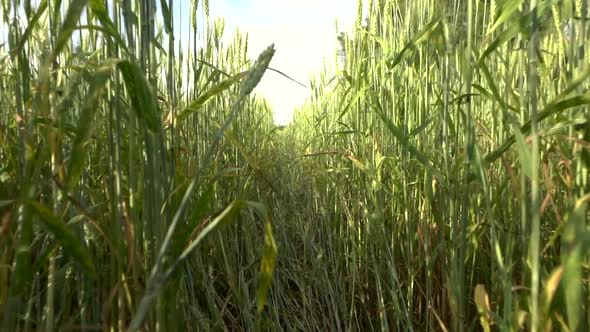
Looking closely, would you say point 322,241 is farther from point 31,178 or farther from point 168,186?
point 31,178

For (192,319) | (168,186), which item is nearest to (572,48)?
(168,186)

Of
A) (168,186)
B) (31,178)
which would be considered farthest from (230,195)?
(31,178)

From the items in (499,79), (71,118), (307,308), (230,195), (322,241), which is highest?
(499,79)

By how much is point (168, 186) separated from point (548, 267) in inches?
23.1

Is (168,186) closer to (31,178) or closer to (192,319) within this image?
(31,178)

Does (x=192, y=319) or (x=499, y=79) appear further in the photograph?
(x=499, y=79)

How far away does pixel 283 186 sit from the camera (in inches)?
60.7

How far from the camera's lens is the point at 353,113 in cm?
139

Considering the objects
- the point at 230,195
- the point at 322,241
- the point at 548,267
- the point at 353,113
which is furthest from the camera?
the point at 353,113

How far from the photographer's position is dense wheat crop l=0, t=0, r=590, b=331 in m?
0.44

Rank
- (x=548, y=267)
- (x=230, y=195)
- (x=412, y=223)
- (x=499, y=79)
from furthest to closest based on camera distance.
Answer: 1. (x=230, y=195)
2. (x=499, y=79)
3. (x=412, y=223)
4. (x=548, y=267)

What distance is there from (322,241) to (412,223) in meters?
0.41

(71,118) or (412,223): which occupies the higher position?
(71,118)

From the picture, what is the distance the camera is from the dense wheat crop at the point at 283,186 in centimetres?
44
